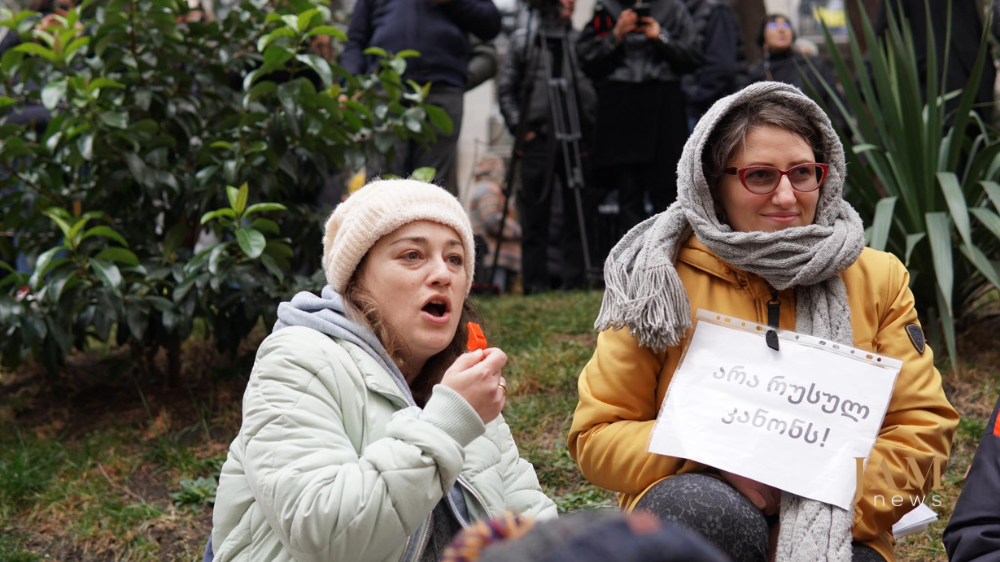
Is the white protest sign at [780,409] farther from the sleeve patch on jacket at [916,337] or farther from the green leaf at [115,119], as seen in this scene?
the green leaf at [115,119]

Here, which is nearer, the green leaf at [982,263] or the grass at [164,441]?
the grass at [164,441]

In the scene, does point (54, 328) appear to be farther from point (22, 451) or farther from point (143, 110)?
point (143, 110)

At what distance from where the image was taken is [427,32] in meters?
5.84

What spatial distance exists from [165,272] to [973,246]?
3.28m

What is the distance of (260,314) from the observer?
4.13 metres

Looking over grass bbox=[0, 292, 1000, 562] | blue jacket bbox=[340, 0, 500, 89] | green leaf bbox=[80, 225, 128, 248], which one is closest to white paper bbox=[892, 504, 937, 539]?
grass bbox=[0, 292, 1000, 562]

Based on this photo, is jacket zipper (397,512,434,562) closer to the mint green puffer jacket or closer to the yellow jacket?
the mint green puffer jacket

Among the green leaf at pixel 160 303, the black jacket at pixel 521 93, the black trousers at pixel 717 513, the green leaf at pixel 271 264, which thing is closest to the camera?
the black trousers at pixel 717 513

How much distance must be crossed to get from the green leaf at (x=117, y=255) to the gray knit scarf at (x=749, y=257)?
7.23 feet

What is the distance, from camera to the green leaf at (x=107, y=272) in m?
3.73

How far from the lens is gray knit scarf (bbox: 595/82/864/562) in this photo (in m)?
2.22

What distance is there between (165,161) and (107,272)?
632 mm

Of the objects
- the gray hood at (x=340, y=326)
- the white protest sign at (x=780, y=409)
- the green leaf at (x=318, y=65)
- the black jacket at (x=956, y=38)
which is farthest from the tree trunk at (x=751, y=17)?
the gray hood at (x=340, y=326)

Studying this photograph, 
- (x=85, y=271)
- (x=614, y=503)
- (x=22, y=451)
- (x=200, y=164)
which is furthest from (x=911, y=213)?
(x=22, y=451)
